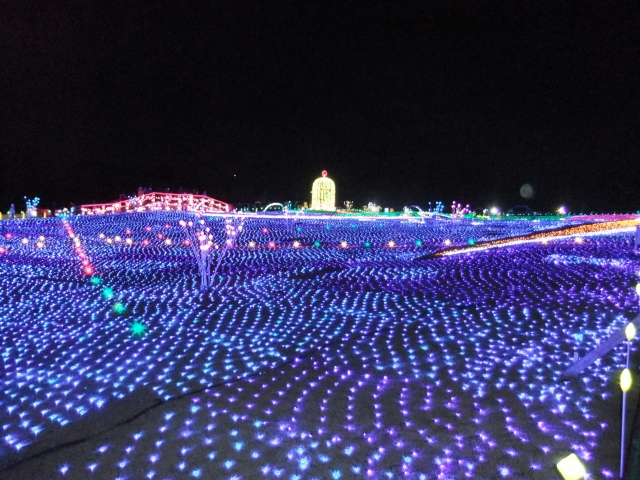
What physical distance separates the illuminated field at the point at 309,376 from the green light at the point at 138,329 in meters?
0.02

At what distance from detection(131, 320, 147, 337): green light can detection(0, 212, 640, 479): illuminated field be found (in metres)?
0.02

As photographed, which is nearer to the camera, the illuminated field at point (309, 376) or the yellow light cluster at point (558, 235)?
the illuminated field at point (309, 376)

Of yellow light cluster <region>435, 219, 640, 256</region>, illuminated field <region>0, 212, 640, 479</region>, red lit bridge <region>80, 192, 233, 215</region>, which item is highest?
red lit bridge <region>80, 192, 233, 215</region>

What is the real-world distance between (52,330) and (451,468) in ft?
17.9

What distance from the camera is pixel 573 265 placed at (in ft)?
39.3

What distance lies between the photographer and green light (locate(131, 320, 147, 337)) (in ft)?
20.7

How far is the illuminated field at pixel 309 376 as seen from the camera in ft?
11.0

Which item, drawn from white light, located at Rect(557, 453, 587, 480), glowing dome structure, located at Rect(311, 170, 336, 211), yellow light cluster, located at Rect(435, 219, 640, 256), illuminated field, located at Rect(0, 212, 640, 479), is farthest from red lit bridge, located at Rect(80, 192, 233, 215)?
white light, located at Rect(557, 453, 587, 480)

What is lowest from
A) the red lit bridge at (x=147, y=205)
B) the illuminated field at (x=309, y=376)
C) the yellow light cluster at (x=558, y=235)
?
the illuminated field at (x=309, y=376)

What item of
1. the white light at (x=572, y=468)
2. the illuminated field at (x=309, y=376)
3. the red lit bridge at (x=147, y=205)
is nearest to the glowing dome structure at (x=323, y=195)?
the red lit bridge at (x=147, y=205)

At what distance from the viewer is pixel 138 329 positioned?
6.42m

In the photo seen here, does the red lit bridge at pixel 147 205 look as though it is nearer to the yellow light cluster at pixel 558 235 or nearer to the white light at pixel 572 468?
the yellow light cluster at pixel 558 235

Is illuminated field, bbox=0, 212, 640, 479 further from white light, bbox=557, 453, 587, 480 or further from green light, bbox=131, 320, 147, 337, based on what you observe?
white light, bbox=557, 453, 587, 480

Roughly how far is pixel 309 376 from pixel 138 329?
2.71m
